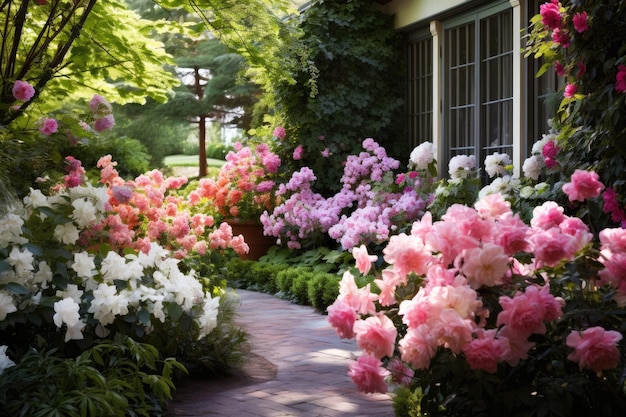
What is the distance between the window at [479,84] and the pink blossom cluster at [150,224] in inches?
128

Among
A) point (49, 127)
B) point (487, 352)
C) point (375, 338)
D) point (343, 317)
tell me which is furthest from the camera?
point (49, 127)

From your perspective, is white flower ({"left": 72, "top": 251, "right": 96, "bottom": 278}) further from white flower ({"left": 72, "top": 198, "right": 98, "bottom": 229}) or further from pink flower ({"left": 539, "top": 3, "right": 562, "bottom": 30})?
pink flower ({"left": 539, "top": 3, "right": 562, "bottom": 30})

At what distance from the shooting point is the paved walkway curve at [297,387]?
4.29m

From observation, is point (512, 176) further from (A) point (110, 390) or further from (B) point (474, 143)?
(A) point (110, 390)

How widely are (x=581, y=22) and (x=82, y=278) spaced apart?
3562mm

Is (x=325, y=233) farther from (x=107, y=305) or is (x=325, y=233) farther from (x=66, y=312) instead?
(x=66, y=312)

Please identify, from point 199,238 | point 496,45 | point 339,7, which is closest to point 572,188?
point 199,238

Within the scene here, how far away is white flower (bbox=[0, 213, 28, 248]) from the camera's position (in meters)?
3.89

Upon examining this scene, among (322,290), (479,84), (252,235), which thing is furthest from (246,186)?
(479,84)

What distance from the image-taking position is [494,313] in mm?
3105

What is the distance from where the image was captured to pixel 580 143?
5875 mm

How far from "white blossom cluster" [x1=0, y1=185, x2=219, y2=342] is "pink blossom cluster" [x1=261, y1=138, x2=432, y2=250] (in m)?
3.88

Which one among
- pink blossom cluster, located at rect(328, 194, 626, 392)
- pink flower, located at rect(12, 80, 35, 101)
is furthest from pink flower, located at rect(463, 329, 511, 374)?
pink flower, located at rect(12, 80, 35, 101)

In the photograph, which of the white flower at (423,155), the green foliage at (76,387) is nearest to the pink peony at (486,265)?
the green foliage at (76,387)
